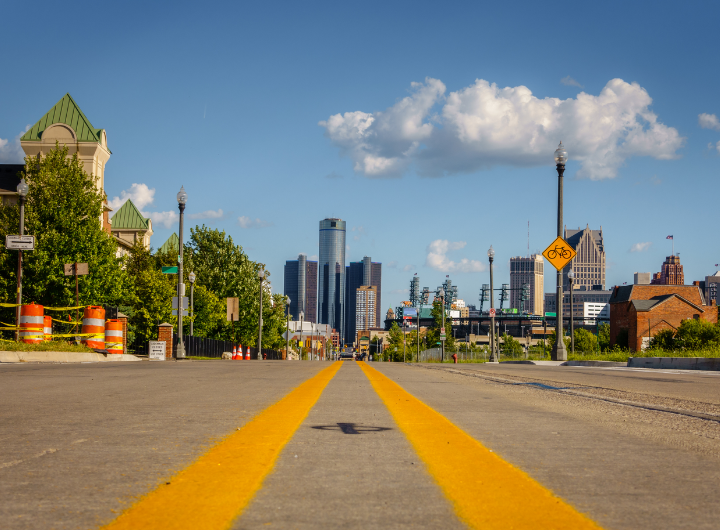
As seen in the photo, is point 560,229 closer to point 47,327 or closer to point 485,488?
point 47,327

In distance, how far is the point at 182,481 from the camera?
9.70ft

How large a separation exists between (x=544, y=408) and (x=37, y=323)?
19.7 meters

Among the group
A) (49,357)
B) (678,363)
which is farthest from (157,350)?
(678,363)

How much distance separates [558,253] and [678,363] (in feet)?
20.6

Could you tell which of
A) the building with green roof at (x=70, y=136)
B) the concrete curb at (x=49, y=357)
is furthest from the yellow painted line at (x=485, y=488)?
the building with green roof at (x=70, y=136)

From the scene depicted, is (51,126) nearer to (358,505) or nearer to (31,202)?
(31,202)

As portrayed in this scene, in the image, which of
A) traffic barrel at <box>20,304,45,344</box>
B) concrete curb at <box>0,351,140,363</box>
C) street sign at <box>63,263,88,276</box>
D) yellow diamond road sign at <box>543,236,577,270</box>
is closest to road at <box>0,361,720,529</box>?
concrete curb at <box>0,351,140,363</box>

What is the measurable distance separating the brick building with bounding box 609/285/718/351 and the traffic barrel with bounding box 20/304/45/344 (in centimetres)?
8114

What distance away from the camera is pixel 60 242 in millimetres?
36906

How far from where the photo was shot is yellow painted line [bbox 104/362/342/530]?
2307 millimetres

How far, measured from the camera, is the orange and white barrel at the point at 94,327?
2420 centimetres

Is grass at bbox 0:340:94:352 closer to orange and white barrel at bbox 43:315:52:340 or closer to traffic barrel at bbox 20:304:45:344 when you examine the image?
traffic barrel at bbox 20:304:45:344

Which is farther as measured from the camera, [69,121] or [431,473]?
[69,121]

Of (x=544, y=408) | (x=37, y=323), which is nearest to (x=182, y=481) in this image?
(x=544, y=408)
